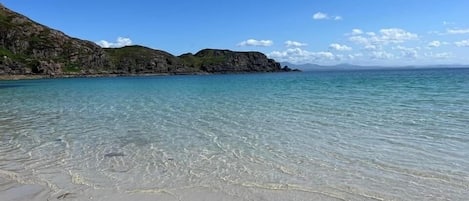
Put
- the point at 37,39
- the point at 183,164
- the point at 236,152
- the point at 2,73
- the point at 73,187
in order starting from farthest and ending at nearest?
1. the point at 37,39
2. the point at 2,73
3. the point at 236,152
4. the point at 183,164
5. the point at 73,187

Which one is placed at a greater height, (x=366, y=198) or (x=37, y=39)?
(x=37, y=39)

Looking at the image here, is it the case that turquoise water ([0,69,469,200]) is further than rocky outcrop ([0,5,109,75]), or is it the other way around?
rocky outcrop ([0,5,109,75])

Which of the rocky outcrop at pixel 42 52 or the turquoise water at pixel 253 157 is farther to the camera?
the rocky outcrop at pixel 42 52

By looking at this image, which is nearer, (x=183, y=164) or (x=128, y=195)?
(x=128, y=195)

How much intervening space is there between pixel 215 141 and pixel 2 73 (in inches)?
5853

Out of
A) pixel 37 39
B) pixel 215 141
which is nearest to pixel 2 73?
pixel 37 39

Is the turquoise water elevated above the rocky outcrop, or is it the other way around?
the rocky outcrop

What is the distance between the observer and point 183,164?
12.0 meters

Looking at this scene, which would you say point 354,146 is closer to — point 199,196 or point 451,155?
point 451,155

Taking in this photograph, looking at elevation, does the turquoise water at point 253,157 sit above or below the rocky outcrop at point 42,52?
below

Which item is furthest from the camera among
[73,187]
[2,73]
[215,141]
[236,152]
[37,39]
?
[37,39]

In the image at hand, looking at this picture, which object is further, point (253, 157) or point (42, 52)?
point (42, 52)

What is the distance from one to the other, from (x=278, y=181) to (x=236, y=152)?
3688 millimetres

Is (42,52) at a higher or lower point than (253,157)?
higher
